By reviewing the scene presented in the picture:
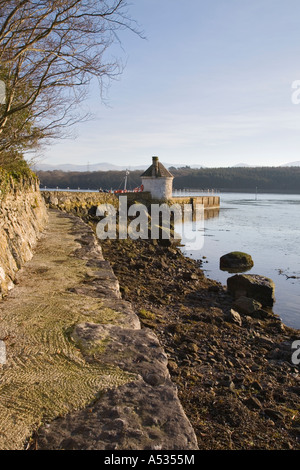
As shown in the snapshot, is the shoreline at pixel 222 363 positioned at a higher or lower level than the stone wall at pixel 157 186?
lower

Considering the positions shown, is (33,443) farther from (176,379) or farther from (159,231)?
(159,231)

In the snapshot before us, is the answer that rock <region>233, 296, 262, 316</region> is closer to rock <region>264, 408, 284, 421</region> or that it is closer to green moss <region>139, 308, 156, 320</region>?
green moss <region>139, 308, 156, 320</region>

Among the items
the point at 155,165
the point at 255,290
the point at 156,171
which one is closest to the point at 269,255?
the point at 255,290

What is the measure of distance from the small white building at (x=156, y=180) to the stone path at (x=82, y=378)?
109 ft

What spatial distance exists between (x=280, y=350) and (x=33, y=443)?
5788mm

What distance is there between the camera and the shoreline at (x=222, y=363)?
13.0 feet

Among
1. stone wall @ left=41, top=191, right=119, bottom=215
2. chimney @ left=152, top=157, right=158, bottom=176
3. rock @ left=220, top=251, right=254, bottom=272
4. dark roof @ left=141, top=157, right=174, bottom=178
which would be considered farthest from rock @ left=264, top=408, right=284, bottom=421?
chimney @ left=152, top=157, right=158, bottom=176

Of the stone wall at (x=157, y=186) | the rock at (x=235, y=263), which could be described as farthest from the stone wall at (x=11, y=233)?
the stone wall at (x=157, y=186)

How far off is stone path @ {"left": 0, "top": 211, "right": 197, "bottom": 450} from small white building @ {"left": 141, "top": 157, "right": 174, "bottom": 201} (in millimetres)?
33148

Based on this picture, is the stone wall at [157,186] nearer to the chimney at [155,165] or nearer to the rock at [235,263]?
the chimney at [155,165]

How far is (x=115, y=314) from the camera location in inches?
165

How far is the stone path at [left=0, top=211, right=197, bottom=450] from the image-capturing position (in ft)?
7.32

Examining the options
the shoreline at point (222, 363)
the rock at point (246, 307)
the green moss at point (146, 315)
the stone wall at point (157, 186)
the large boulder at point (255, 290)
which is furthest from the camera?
the stone wall at point (157, 186)

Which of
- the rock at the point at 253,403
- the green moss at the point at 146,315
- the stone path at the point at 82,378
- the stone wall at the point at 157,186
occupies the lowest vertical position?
the rock at the point at 253,403
